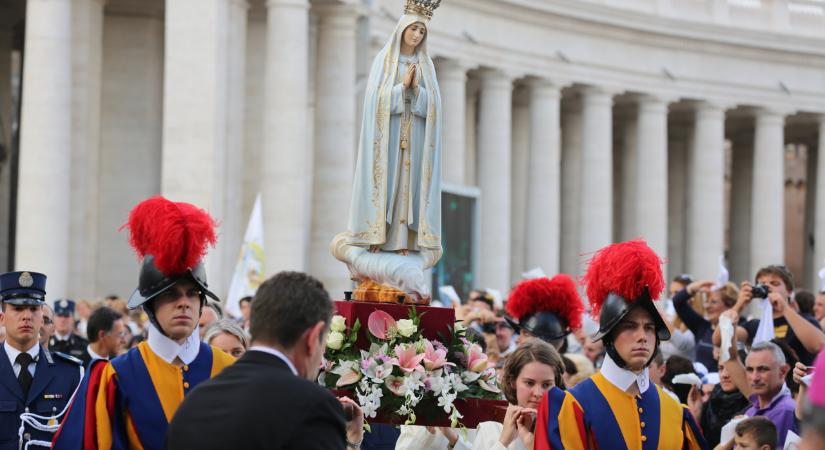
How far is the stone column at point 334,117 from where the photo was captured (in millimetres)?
54188

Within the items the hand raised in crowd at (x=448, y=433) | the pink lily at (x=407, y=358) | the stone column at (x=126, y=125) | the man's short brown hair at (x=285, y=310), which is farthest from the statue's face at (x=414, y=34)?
the stone column at (x=126, y=125)

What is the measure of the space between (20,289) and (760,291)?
8.50 meters

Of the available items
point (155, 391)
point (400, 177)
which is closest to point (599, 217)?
point (400, 177)

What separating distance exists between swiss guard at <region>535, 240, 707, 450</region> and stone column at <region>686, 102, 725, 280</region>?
69.0m

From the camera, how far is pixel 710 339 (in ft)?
75.5

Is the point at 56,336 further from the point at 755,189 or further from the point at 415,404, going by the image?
the point at 755,189

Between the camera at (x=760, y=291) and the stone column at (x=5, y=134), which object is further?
the stone column at (x=5, y=134)

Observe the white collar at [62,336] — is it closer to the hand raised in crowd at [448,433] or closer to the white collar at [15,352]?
the white collar at [15,352]

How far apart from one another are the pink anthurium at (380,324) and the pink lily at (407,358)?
1.04 ft

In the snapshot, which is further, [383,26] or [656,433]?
[383,26]

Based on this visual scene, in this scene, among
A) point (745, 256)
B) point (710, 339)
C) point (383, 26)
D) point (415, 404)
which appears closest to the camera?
point (415, 404)

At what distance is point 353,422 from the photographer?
11992mm

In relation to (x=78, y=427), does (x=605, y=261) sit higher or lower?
higher

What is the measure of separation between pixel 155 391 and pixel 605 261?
3709 mm
